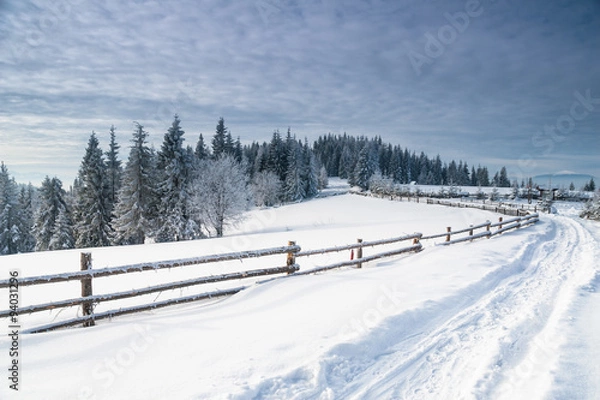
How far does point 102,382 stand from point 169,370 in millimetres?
816

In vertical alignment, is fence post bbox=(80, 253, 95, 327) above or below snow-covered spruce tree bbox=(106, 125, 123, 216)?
below

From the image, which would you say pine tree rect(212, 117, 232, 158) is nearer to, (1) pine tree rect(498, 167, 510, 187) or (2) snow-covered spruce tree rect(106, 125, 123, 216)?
(2) snow-covered spruce tree rect(106, 125, 123, 216)

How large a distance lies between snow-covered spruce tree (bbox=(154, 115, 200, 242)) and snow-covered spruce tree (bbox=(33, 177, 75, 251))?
10.9 metres

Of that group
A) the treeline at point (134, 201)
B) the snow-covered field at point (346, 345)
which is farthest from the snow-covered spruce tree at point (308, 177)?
the snow-covered field at point (346, 345)

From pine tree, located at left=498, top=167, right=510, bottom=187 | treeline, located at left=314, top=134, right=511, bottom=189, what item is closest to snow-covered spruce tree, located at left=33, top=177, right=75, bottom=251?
treeline, located at left=314, top=134, right=511, bottom=189

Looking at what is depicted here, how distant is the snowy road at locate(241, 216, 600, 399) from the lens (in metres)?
3.76

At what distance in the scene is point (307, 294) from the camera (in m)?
7.18

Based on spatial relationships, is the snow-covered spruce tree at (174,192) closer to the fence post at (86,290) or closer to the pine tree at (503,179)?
Result: the fence post at (86,290)

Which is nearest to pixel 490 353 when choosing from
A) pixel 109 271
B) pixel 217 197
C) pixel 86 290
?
pixel 109 271

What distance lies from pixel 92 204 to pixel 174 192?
8.63 metres

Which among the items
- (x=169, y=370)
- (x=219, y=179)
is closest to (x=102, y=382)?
(x=169, y=370)

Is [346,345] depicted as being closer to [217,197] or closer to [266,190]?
[217,197]

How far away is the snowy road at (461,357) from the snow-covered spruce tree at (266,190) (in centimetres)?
5674

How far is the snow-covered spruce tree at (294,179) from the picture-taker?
63562 millimetres
